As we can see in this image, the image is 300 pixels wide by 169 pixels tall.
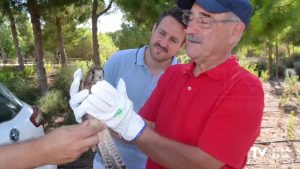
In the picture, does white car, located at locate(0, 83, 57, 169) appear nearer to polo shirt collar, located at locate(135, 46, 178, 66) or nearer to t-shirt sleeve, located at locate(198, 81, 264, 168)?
polo shirt collar, located at locate(135, 46, 178, 66)

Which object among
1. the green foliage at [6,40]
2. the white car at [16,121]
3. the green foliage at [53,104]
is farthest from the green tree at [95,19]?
the green foliage at [6,40]

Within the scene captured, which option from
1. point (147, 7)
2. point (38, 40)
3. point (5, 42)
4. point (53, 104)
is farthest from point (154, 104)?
point (5, 42)

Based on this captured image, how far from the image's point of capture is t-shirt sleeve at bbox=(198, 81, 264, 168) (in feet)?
5.86

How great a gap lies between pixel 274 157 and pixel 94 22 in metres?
8.11

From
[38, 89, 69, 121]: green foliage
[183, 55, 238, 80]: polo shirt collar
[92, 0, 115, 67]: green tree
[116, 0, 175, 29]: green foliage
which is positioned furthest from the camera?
[92, 0, 115, 67]: green tree

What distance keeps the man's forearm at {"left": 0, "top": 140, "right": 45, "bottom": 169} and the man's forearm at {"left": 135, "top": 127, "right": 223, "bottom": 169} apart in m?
0.42

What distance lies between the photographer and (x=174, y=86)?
2.17 metres

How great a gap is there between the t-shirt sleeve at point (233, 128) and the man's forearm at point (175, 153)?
0.11 feet

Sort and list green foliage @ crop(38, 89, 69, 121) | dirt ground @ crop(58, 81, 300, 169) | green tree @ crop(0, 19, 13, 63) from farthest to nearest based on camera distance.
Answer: green tree @ crop(0, 19, 13, 63) < green foliage @ crop(38, 89, 69, 121) < dirt ground @ crop(58, 81, 300, 169)

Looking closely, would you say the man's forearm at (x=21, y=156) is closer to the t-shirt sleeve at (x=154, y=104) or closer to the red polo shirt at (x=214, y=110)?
the red polo shirt at (x=214, y=110)

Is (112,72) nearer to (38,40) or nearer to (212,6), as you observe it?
(212,6)

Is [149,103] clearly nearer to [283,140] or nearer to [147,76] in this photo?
[147,76]

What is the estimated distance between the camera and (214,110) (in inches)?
73.7

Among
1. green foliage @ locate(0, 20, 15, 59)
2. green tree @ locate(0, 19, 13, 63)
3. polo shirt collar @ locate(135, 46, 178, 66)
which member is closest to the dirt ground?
polo shirt collar @ locate(135, 46, 178, 66)
